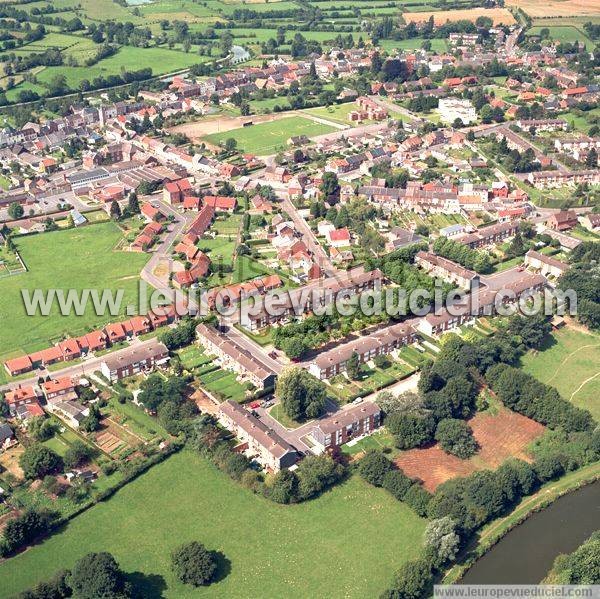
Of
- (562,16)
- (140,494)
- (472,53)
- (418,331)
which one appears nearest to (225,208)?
(418,331)

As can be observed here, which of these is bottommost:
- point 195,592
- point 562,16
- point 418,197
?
point 195,592

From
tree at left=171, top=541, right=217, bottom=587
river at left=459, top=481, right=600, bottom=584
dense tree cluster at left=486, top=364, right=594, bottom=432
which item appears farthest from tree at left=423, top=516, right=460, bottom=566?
dense tree cluster at left=486, top=364, right=594, bottom=432

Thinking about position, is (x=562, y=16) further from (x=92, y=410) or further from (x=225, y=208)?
(x=92, y=410)

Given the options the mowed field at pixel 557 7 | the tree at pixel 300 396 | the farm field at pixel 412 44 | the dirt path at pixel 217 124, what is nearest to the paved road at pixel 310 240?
the tree at pixel 300 396

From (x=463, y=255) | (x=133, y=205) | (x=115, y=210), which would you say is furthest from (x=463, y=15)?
(x=115, y=210)

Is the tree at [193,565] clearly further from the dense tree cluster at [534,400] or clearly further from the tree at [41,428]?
the dense tree cluster at [534,400]
